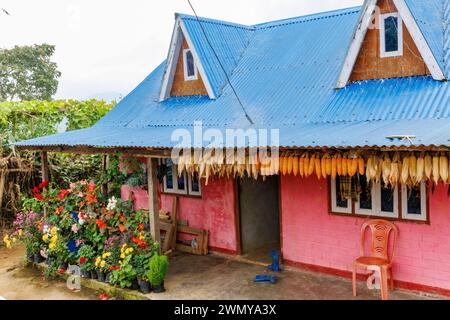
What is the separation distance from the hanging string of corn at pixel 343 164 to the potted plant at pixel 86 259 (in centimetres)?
332

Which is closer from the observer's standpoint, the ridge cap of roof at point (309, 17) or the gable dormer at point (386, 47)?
the gable dormer at point (386, 47)

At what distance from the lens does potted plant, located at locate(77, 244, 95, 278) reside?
32.3ft

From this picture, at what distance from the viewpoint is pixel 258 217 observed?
1171cm

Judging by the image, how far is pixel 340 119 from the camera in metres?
8.53

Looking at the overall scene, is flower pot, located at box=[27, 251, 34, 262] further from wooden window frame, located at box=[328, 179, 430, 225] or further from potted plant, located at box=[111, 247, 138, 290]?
wooden window frame, located at box=[328, 179, 430, 225]

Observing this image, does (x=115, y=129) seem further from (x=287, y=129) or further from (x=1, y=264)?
(x=287, y=129)

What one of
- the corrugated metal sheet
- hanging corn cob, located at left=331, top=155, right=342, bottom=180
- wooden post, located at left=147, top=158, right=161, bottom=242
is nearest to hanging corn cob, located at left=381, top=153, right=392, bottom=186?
hanging corn cob, located at left=331, top=155, right=342, bottom=180

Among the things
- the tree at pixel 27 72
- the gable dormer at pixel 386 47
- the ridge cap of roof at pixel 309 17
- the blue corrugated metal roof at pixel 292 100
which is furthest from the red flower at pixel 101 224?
the tree at pixel 27 72

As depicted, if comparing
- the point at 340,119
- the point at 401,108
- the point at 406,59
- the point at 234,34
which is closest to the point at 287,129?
the point at 340,119

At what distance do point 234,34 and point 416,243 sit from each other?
7.76m

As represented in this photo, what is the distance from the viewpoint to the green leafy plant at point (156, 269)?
866 centimetres

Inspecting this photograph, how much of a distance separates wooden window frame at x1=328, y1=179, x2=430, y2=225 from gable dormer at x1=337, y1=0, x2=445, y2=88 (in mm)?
2103

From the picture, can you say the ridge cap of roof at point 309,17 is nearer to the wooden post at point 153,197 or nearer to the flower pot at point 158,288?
the wooden post at point 153,197

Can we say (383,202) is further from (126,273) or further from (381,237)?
(126,273)
